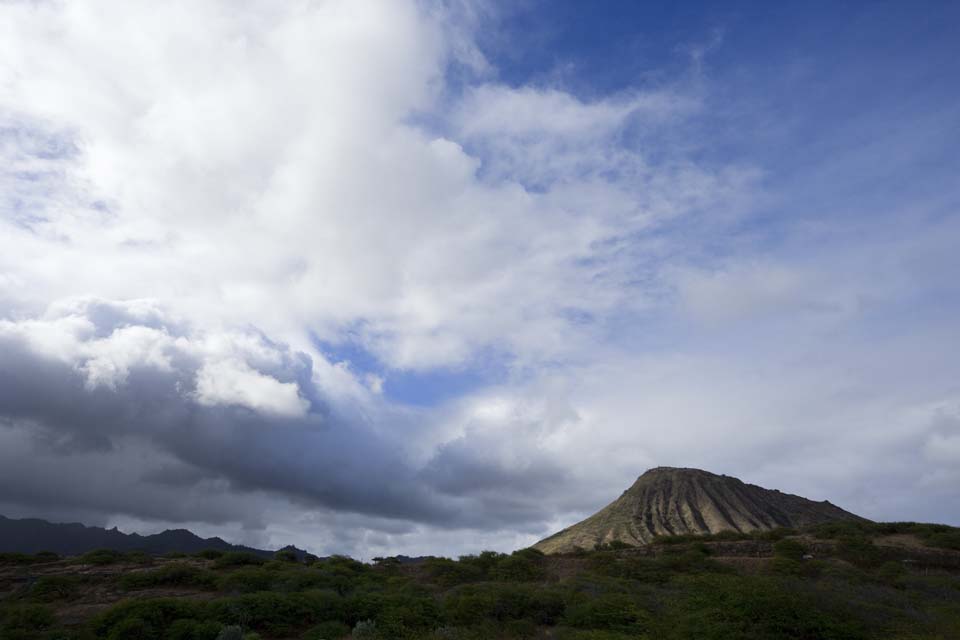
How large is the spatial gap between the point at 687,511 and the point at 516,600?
93573mm

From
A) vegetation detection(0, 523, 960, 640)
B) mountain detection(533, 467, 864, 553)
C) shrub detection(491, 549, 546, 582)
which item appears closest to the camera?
vegetation detection(0, 523, 960, 640)

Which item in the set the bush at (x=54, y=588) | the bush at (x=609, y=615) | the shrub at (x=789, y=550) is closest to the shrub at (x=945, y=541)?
the shrub at (x=789, y=550)

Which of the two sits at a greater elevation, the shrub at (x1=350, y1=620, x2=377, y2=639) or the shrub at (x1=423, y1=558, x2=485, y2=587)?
the shrub at (x1=423, y1=558, x2=485, y2=587)

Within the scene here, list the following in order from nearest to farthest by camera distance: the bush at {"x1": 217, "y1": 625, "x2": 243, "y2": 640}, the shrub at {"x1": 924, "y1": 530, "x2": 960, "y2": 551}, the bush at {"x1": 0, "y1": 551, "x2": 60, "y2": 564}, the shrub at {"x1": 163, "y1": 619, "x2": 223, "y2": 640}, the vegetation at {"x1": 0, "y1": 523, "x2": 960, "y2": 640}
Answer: the vegetation at {"x1": 0, "y1": 523, "x2": 960, "y2": 640}
the bush at {"x1": 217, "y1": 625, "x2": 243, "y2": 640}
the shrub at {"x1": 163, "y1": 619, "x2": 223, "y2": 640}
the shrub at {"x1": 924, "y1": 530, "x2": 960, "y2": 551}
the bush at {"x1": 0, "y1": 551, "x2": 60, "y2": 564}

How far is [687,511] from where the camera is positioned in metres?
108

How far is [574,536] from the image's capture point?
10800cm

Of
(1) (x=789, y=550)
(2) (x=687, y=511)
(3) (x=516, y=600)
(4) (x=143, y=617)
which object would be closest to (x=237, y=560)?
(4) (x=143, y=617)

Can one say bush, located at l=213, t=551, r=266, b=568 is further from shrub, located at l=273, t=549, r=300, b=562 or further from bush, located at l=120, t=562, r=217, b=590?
bush, located at l=120, t=562, r=217, b=590

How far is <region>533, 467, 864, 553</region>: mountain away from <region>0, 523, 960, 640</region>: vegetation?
186 feet

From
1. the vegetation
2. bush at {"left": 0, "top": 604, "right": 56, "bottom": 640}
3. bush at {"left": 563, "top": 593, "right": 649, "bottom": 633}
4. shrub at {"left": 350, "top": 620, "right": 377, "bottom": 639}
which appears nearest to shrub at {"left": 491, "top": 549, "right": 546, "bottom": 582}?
the vegetation

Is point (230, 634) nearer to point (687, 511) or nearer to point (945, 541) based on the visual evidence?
point (945, 541)

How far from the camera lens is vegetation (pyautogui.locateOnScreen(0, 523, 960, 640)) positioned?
61.0 feet

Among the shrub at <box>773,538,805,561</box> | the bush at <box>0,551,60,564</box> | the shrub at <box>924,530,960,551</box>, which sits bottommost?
the bush at <box>0,551,60,564</box>

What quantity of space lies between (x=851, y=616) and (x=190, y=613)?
84.1 feet
